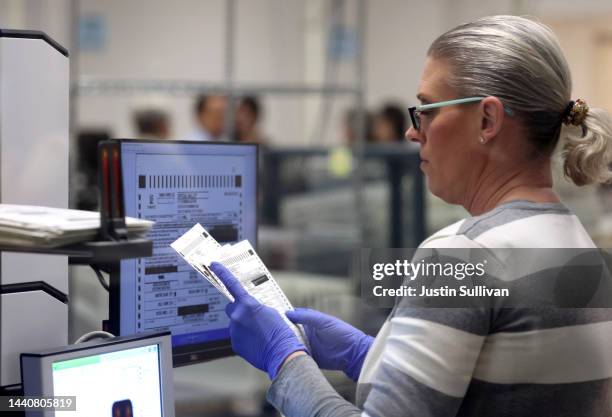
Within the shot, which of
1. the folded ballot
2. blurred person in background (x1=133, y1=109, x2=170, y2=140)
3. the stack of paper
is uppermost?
blurred person in background (x1=133, y1=109, x2=170, y2=140)

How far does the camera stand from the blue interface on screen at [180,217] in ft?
4.80

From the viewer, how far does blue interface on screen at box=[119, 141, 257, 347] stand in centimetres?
146

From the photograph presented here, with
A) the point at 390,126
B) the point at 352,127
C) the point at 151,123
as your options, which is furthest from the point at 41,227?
the point at 390,126

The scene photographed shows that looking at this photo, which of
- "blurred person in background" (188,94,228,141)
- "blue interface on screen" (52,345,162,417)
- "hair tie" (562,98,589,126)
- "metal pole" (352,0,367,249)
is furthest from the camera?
"blurred person in background" (188,94,228,141)

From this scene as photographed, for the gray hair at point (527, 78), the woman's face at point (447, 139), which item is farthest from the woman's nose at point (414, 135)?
the gray hair at point (527, 78)

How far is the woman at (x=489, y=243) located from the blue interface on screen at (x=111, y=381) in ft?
0.54

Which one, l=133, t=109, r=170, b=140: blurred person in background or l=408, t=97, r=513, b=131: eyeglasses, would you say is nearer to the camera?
l=408, t=97, r=513, b=131: eyeglasses

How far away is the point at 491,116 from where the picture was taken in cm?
122

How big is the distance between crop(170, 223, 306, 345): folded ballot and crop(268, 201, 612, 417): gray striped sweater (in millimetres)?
176

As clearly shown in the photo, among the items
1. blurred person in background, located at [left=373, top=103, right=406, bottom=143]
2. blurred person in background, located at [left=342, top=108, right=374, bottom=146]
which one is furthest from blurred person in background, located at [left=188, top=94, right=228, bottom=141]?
blurred person in background, located at [left=373, top=103, right=406, bottom=143]

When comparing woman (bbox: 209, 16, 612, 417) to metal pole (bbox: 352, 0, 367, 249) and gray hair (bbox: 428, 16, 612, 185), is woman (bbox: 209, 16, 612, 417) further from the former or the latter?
metal pole (bbox: 352, 0, 367, 249)

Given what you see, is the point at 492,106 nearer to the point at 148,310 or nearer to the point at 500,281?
the point at 500,281

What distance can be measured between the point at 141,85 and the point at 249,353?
2.55 meters

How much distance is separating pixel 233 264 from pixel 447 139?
39 centimetres
